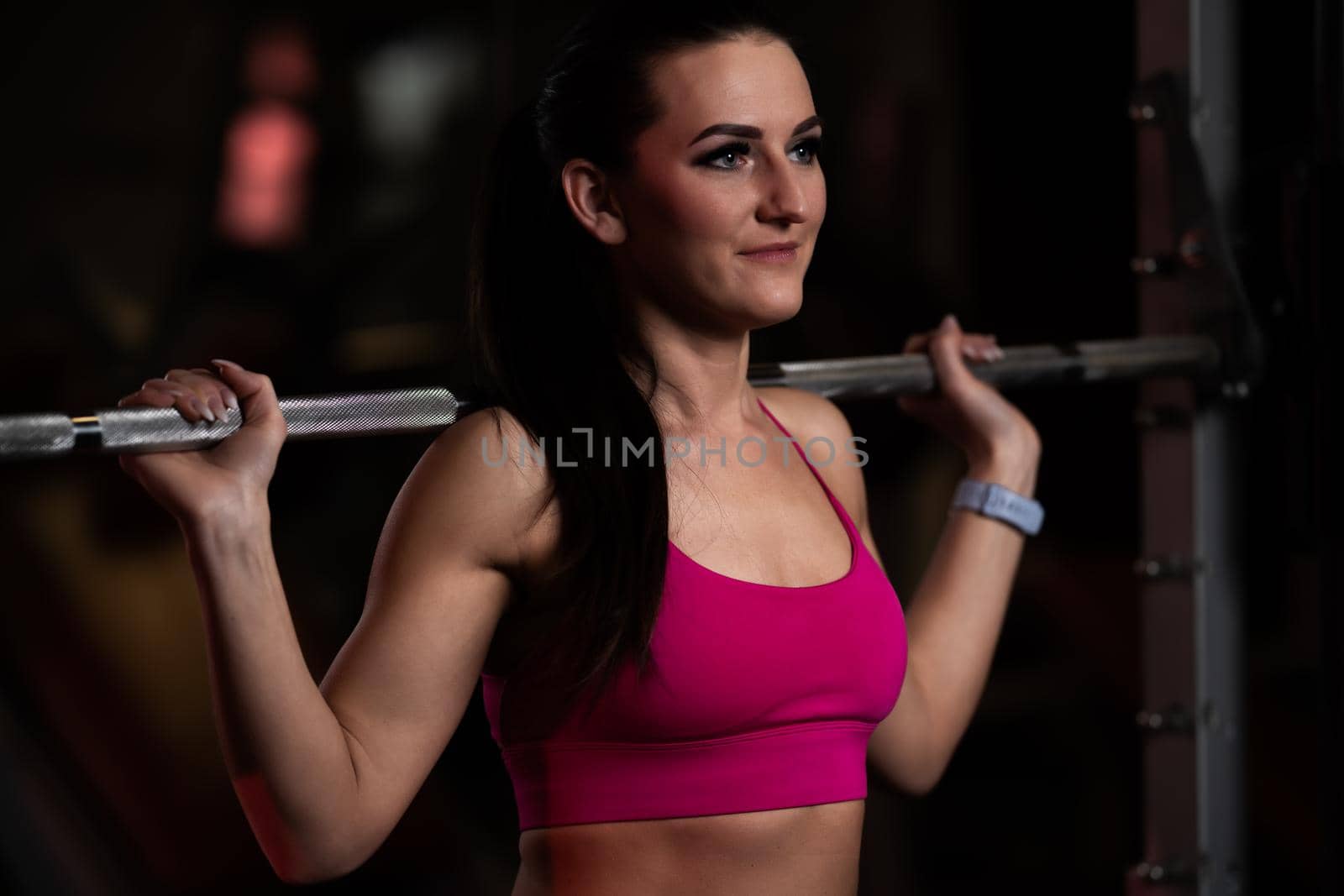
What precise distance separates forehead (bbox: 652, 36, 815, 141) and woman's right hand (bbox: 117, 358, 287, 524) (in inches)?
12.5

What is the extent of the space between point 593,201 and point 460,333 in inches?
27.7

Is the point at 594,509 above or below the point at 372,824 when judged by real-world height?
above

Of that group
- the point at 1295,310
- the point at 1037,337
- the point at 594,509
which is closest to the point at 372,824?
the point at 594,509

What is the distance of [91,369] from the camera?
143 centimetres

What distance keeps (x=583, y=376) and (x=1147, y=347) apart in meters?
0.57

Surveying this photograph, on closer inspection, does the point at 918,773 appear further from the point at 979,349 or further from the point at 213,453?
the point at 213,453

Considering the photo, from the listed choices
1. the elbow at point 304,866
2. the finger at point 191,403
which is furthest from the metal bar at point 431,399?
the elbow at point 304,866

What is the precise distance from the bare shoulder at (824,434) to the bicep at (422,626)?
306 millimetres

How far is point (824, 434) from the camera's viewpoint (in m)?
1.16

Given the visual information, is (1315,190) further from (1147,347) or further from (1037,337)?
(1037,337)

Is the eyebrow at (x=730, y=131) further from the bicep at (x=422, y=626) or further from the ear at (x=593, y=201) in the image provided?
the bicep at (x=422, y=626)

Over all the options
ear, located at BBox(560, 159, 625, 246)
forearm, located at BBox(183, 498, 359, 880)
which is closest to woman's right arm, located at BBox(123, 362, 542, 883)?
forearm, located at BBox(183, 498, 359, 880)

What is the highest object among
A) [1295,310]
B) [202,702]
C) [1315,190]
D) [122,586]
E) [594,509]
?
[1315,190]

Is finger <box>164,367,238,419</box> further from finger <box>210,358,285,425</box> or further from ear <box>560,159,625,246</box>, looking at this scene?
ear <box>560,159,625,246</box>
